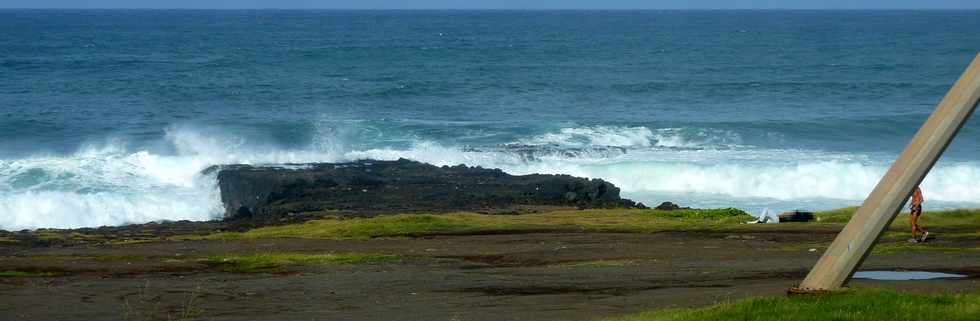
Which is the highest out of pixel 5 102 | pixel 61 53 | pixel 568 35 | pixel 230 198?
pixel 568 35

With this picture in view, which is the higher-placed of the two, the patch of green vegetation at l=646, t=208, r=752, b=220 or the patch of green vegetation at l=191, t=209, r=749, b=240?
the patch of green vegetation at l=646, t=208, r=752, b=220

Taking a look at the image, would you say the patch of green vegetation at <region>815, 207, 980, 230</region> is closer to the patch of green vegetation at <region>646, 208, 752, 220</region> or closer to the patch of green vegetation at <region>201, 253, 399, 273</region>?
the patch of green vegetation at <region>646, 208, 752, 220</region>

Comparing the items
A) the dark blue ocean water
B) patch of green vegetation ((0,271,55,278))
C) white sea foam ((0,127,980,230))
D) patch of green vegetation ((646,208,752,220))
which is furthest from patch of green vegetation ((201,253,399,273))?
the dark blue ocean water

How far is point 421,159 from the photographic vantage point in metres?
48.8

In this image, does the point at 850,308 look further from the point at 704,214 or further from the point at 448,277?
the point at 704,214

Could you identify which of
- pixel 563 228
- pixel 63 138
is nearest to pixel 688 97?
pixel 63 138

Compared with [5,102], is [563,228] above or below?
below

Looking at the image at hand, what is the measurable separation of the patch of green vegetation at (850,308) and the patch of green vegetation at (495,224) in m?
14.0

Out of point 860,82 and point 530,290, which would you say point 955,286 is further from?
point 860,82

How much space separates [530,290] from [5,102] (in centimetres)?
5315

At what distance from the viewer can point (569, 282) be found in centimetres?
1858

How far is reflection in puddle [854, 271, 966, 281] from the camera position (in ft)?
58.1

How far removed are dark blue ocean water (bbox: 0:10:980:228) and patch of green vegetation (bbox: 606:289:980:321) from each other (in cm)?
2743

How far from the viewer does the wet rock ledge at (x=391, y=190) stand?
34062 millimetres
